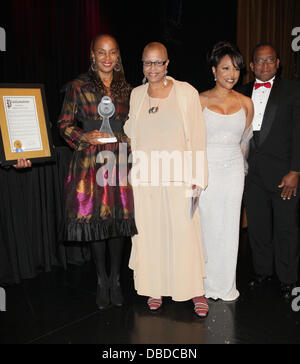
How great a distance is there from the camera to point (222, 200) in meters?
2.58

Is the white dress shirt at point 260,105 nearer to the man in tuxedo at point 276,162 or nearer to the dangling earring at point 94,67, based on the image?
the man in tuxedo at point 276,162

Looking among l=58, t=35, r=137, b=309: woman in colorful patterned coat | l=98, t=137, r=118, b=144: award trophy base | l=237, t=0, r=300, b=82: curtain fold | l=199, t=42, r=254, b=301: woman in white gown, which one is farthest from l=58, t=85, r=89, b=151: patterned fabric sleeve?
l=237, t=0, r=300, b=82: curtain fold

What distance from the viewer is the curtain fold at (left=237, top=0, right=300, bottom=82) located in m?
5.54

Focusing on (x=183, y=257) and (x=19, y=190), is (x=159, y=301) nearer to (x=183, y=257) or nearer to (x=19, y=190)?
(x=183, y=257)

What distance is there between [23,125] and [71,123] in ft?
1.15

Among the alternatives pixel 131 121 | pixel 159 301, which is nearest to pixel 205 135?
pixel 131 121

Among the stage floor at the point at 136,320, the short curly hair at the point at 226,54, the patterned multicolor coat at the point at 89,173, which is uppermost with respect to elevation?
the short curly hair at the point at 226,54

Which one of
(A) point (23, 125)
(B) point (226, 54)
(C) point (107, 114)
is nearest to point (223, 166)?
(B) point (226, 54)

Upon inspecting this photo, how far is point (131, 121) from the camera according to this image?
94.8 inches

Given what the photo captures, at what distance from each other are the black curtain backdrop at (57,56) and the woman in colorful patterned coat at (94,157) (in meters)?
0.90

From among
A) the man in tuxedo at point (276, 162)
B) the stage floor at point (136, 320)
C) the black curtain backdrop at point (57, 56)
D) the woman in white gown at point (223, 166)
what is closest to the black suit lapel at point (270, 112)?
the man in tuxedo at point (276, 162)

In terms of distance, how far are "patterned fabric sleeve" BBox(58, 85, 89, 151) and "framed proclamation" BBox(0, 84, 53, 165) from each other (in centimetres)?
25

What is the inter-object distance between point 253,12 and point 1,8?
3.84 m

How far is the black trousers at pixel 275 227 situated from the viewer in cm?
281
